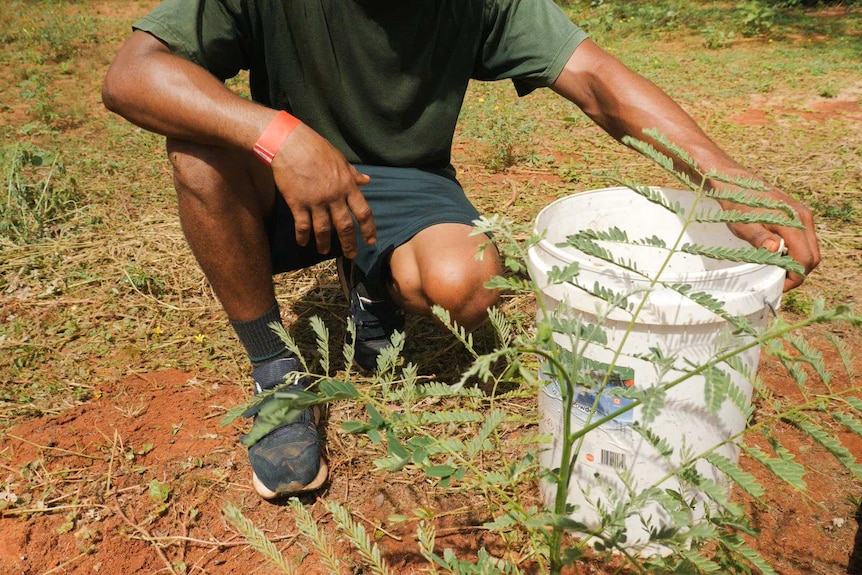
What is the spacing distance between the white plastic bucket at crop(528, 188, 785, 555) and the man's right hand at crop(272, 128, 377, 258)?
1.48ft

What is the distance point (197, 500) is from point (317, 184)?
874 millimetres

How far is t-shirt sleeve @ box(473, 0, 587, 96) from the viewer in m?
1.96

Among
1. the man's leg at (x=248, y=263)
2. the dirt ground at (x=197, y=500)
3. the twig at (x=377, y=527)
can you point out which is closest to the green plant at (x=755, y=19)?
the dirt ground at (x=197, y=500)

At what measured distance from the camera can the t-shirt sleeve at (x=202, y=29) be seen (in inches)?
67.6

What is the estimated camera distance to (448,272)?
181 cm

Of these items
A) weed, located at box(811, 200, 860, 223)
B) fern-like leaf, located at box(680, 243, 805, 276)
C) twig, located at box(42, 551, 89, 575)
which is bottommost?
twig, located at box(42, 551, 89, 575)

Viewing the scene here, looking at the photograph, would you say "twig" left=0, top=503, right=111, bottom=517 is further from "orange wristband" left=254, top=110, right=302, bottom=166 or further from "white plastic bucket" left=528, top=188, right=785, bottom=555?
"white plastic bucket" left=528, top=188, right=785, bottom=555

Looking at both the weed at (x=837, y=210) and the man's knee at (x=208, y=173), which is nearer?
the man's knee at (x=208, y=173)

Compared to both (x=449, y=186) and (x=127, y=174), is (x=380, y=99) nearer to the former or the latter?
(x=449, y=186)

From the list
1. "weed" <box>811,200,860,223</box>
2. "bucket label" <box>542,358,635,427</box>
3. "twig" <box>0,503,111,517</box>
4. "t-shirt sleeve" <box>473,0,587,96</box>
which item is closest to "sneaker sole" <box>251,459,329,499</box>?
"twig" <box>0,503,111,517</box>

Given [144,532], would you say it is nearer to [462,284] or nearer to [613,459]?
[462,284]

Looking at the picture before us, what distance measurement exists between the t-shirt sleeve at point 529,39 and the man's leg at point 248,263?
0.80 metres

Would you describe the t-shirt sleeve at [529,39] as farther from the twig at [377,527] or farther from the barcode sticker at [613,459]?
the twig at [377,527]

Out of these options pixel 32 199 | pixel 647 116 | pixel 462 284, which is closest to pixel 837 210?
pixel 647 116
